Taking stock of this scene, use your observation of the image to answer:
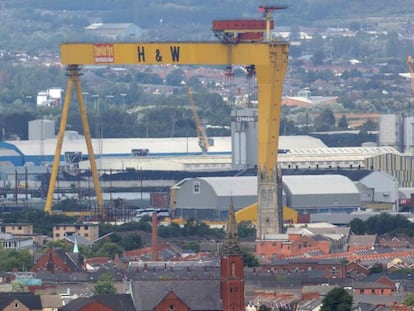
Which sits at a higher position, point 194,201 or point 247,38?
point 247,38

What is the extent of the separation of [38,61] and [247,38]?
98.9 metres

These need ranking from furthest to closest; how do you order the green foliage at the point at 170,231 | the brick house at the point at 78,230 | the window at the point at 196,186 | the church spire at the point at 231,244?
1. the window at the point at 196,186
2. the green foliage at the point at 170,231
3. the brick house at the point at 78,230
4. the church spire at the point at 231,244

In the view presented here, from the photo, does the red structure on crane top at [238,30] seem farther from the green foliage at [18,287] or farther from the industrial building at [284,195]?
the green foliage at [18,287]

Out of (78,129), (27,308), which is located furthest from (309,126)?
(27,308)

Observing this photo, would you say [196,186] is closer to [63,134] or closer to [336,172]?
[63,134]

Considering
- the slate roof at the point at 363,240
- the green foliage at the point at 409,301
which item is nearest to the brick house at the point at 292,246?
the slate roof at the point at 363,240

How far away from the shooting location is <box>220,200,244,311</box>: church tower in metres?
50.8

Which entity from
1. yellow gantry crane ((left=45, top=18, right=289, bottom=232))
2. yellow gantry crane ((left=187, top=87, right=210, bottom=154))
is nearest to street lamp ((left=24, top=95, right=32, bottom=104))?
yellow gantry crane ((left=187, top=87, right=210, bottom=154))

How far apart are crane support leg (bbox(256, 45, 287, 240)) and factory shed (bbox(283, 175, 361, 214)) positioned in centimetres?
1198

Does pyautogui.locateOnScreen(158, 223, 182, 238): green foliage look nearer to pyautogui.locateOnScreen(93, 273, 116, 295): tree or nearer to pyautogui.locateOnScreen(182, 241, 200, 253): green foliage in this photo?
pyautogui.locateOnScreen(182, 241, 200, 253): green foliage

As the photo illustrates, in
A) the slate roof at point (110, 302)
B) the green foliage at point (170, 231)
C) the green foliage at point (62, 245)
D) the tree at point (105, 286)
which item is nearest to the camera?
the slate roof at point (110, 302)

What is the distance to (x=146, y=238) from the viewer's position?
77.3 m

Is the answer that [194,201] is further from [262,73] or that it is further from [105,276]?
[105,276]

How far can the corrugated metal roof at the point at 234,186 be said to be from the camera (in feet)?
286
